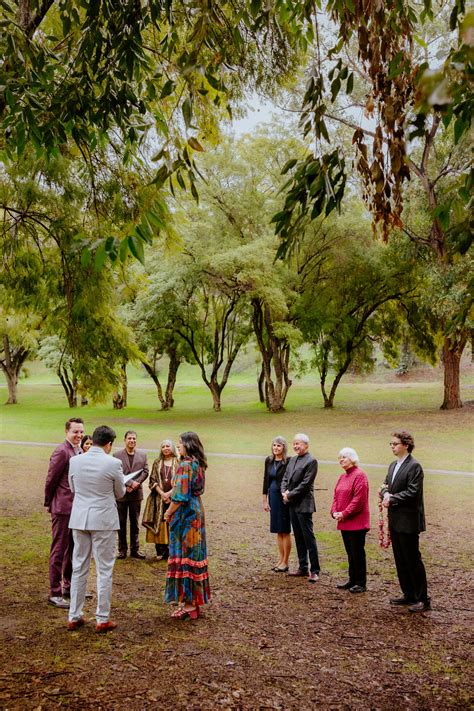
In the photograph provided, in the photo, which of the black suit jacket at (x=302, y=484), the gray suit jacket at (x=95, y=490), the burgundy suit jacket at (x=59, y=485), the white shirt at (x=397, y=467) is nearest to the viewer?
the gray suit jacket at (x=95, y=490)

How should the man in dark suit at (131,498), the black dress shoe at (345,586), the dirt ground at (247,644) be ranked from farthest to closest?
the man in dark suit at (131,498), the black dress shoe at (345,586), the dirt ground at (247,644)

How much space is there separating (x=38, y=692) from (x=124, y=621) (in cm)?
165

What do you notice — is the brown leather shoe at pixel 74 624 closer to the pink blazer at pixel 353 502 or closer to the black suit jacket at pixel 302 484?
the black suit jacket at pixel 302 484

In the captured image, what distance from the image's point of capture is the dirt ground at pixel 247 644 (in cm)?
469

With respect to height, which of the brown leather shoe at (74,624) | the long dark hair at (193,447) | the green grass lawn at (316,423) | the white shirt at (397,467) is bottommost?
the green grass lawn at (316,423)

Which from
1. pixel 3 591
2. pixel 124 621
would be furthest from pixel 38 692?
pixel 3 591

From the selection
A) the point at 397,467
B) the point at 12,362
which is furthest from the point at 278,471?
the point at 12,362

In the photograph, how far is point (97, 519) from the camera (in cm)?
575

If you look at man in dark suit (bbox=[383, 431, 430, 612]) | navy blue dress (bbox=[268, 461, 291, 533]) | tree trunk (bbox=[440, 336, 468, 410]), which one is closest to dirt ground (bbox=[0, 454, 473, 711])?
man in dark suit (bbox=[383, 431, 430, 612])

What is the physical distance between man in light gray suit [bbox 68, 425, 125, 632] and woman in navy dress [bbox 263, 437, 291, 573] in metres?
2.66

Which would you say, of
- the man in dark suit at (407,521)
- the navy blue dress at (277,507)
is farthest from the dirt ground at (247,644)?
the navy blue dress at (277,507)

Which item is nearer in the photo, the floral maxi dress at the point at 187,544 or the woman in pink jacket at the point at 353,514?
the floral maxi dress at the point at 187,544

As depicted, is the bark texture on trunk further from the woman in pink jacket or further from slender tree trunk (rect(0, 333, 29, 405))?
the woman in pink jacket

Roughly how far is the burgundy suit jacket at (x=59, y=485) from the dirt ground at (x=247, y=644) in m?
1.06
